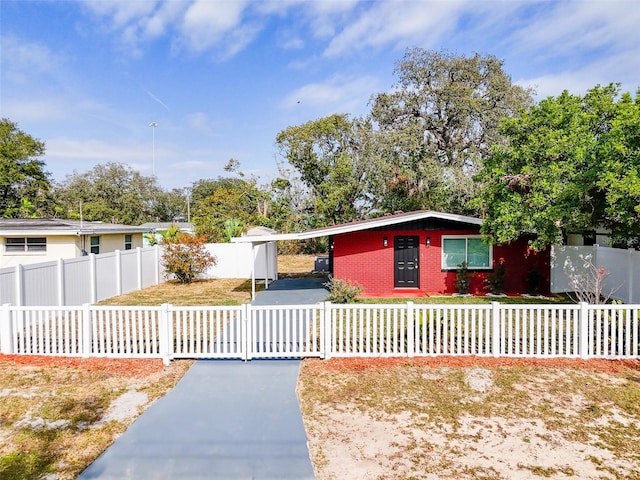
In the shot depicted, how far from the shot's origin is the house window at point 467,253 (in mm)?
13977

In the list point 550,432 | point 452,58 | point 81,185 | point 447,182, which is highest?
point 452,58

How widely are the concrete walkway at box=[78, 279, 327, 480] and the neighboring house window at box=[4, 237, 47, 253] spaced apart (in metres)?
11.0

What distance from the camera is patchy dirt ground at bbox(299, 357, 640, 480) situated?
3814 millimetres

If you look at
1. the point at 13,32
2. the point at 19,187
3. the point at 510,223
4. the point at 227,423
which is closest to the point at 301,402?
the point at 227,423

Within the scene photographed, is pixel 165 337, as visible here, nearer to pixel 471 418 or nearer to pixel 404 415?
pixel 404 415

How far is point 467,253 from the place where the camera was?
46.1 ft

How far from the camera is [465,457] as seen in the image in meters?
3.96

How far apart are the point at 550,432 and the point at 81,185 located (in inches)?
2142

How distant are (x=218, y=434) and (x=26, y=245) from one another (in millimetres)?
13377

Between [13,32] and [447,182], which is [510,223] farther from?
[13,32]

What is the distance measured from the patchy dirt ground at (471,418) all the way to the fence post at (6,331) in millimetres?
5451

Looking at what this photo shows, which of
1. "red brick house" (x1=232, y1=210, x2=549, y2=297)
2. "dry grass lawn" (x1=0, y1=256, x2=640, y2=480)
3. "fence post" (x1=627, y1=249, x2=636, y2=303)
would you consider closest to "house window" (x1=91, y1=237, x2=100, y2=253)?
"red brick house" (x1=232, y1=210, x2=549, y2=297)

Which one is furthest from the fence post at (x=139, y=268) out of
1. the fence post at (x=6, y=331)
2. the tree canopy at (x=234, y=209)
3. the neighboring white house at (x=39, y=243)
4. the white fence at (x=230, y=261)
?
the tree canopy at (x=234, y=209)

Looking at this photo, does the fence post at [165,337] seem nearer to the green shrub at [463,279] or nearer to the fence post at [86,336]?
the fence post at [86,336]
